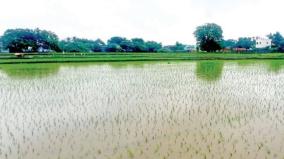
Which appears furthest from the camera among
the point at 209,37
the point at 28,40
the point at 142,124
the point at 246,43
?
the point at 246,43

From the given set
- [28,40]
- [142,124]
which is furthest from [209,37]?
[142,124]

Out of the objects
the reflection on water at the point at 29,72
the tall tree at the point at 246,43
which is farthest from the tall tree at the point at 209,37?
the reflection on water at the point at 29,72

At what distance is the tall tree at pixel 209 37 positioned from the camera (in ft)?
186

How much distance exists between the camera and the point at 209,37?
5741 centimetres

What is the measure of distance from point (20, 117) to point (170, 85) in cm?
645

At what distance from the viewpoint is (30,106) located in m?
7.98

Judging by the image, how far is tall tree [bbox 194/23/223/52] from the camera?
186 feet

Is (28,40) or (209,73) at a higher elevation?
(28,40)

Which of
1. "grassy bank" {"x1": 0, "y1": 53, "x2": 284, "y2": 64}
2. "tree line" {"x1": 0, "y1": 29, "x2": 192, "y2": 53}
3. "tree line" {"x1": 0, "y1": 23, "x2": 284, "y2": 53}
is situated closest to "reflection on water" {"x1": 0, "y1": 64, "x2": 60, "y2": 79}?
"grassy bank" {"x1": 0, "y1": 53, "x2": 284, "y2": 64}

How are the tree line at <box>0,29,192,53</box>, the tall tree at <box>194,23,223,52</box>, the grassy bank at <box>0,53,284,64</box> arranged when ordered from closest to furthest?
the grassy bank at <box>0,53,284,64</box>, the tree line at <box>0,29,192,53</box>, the tall tree at <box>194,23,223,52</box>

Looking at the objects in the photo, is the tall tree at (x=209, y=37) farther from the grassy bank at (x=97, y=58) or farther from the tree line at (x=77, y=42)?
the grassy bank at (x=97, y=58)

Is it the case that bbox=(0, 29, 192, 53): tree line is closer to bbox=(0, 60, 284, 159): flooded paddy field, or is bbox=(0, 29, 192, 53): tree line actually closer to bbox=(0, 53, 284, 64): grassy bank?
bbox=(0, 53, 284, 64): grassy bank

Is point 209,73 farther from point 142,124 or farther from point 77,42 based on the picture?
point 77,42

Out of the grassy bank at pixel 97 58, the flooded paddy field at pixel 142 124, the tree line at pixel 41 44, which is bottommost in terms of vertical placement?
the flooded paddy field at pixel 142 124
